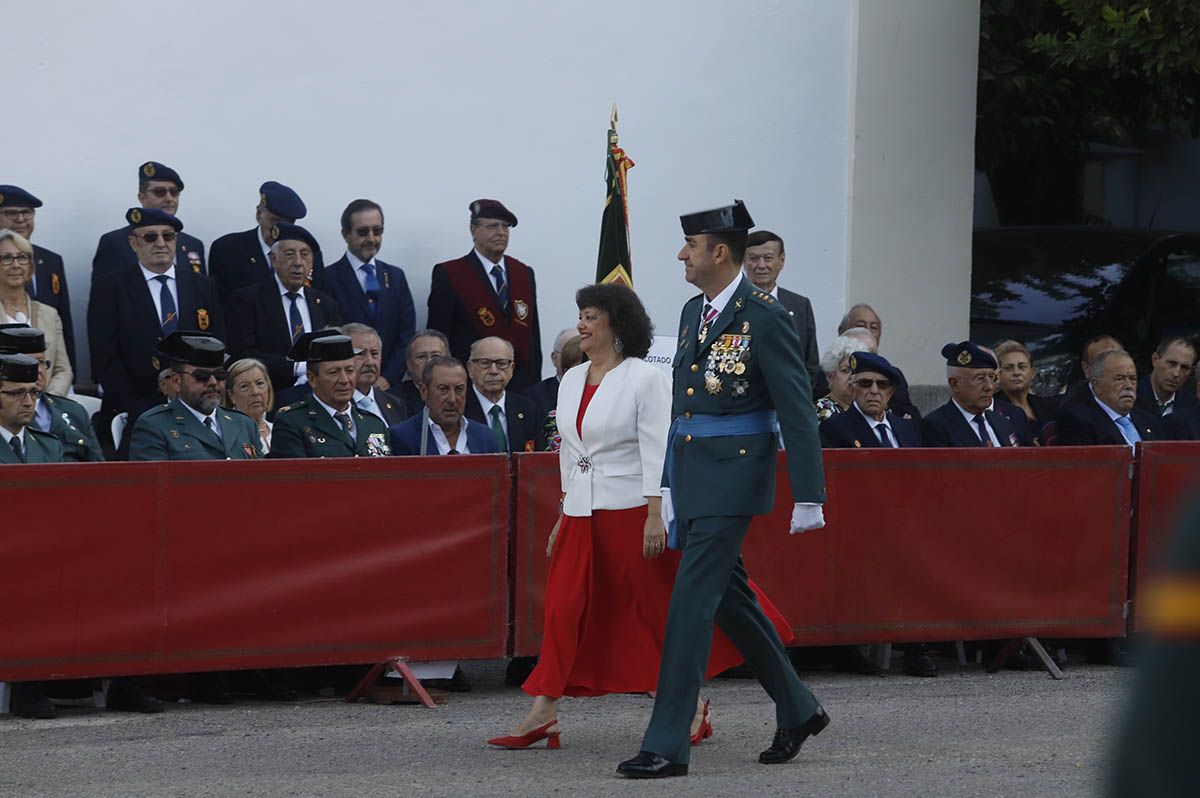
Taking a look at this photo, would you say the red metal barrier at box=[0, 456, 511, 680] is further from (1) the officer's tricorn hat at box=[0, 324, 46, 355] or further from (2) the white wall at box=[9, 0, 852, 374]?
(2) the white wall at box=[9, 0, 852, 374]

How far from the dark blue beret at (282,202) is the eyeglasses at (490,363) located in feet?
5.95

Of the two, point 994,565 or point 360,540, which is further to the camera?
point 994,565

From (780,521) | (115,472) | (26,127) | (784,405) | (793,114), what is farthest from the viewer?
A: (793,114)

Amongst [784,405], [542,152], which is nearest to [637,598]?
[784,405]

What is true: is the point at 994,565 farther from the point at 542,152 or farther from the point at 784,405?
the point at 542,152

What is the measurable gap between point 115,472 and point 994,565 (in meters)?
4.11

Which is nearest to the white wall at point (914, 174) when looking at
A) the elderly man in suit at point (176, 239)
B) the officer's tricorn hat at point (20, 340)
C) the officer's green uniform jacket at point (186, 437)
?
the elderly man in suit at point (176, 239)

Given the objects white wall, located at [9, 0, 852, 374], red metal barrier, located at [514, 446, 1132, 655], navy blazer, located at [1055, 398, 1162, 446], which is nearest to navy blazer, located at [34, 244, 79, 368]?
white wall, located at [9, 0, 852, 374]

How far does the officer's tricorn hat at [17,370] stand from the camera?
25.4 ft

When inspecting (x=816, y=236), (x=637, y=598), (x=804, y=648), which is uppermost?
(x=816, y=236)

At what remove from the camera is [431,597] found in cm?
793

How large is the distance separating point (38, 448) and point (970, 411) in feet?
15.4

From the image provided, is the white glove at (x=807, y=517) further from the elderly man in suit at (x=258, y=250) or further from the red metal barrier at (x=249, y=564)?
the elderly man in suit at (x=258, y=250)

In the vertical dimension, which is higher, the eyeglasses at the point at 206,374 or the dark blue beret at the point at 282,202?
the dark blue beret at the point at 282,202
